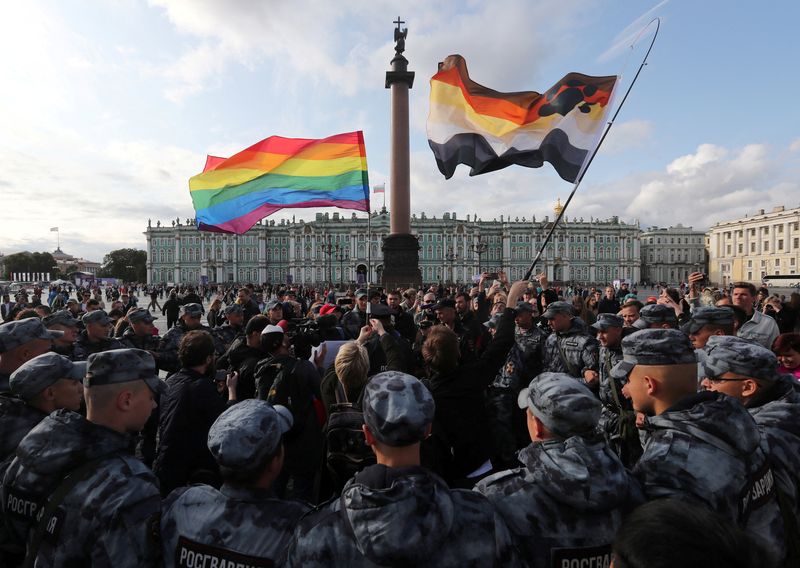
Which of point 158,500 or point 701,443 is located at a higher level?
point 701,443

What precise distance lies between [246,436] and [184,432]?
1370 mm

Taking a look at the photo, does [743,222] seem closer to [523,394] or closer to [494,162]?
[494,162]

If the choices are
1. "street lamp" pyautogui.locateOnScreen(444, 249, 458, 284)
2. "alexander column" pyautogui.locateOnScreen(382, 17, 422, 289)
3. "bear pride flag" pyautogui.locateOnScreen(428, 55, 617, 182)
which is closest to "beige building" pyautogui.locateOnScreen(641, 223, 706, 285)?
"street lamp" pyautogui.locateOnScreen(444, 249, 458, 284)

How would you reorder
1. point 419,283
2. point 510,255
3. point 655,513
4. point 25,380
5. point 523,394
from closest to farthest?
point 655,513 → point 523,394 → point 25,380 → point 419,283 → point 510,255

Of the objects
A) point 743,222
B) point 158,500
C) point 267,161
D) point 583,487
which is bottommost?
point 158,500

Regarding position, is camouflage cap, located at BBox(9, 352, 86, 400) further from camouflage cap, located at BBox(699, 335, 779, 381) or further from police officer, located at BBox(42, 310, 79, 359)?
camouflage cap, located at BBox(699, 335, 779, 381)

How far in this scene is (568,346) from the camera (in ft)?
13.0

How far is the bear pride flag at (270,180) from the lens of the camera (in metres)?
6.47

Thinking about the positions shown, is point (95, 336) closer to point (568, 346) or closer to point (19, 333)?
point (19, 333)

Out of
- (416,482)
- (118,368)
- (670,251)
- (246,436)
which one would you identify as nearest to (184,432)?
(118,368)

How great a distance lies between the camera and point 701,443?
151cm

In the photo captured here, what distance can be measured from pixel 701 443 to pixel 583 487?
46cm

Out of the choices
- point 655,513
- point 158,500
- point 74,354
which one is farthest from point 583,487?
point 74,354

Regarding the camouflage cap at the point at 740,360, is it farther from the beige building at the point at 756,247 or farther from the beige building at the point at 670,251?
the beige building at the point at 670,251
